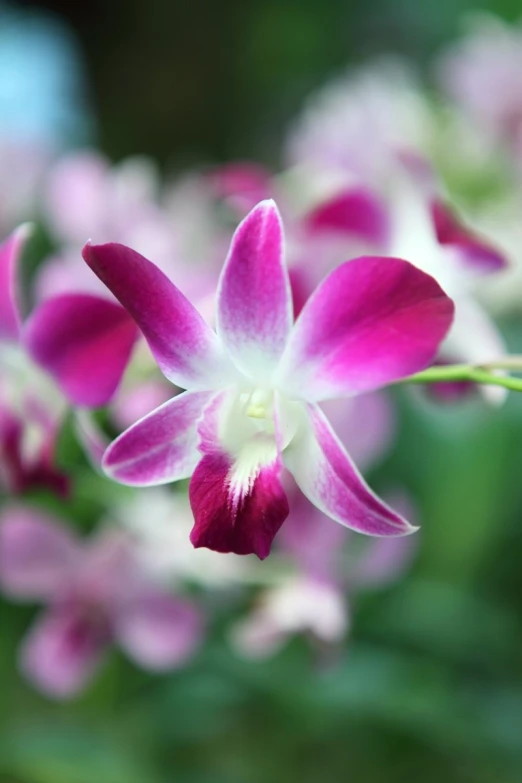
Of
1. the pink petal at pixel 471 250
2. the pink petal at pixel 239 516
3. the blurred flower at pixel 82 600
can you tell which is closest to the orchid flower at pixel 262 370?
the pink petal at pixel 239 516

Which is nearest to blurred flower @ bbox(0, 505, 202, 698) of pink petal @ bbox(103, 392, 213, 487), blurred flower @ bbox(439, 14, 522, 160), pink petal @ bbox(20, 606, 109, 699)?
pink petal @ bbox(20, 606, 109, 699)

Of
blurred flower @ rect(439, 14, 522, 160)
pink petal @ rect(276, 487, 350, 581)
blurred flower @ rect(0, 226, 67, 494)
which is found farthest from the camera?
blurred flower @ rect(439, 14, 522, 160)

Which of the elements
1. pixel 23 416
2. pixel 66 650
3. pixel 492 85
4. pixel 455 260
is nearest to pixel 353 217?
pixel 455 260

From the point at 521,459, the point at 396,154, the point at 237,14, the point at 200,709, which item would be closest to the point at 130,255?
the point at 396,154

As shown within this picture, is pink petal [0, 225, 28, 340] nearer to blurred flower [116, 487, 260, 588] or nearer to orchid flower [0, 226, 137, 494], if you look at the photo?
orchid flower [0, 226, 137, 494]

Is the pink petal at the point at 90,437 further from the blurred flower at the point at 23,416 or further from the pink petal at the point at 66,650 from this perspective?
the pink petal at the point at 66,650

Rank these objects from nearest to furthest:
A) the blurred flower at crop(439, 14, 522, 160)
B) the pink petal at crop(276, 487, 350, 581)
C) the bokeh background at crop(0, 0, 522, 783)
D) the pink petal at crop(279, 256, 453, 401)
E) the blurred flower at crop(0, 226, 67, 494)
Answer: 1. the pink petal at crop(279, 256, 453, 401)
2. the blurred flower at crop(0, 226, 67, 494)
3. the pink petal at crop(276, 487, 350, 581)
4. the bokeh background at crop(0, 0, 522, 783)
5. the blurred flower at crop(439, 14, 522, 160)
